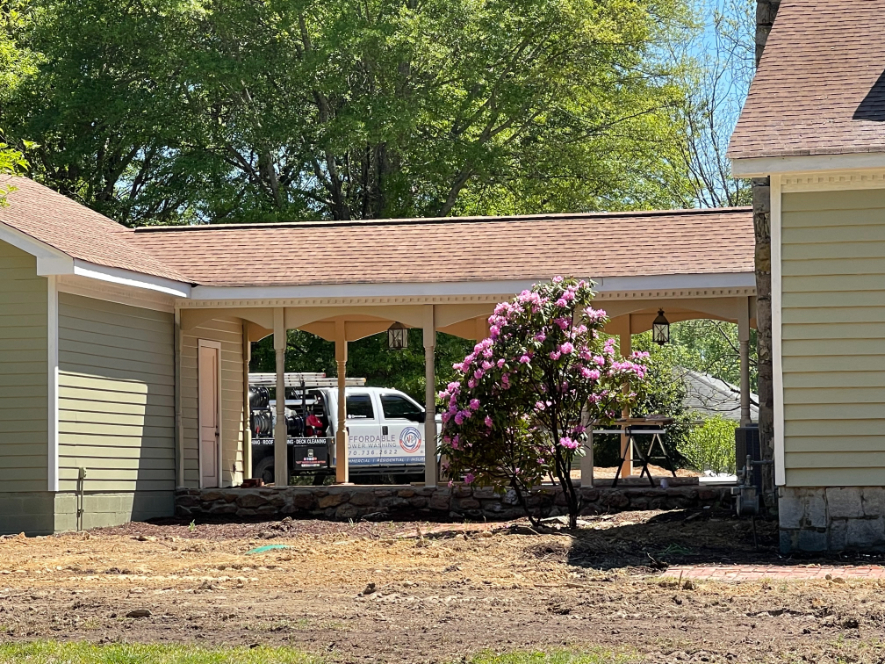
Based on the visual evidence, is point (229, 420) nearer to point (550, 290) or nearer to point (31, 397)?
point (31, 397)

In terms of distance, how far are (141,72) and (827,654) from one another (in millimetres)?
25621

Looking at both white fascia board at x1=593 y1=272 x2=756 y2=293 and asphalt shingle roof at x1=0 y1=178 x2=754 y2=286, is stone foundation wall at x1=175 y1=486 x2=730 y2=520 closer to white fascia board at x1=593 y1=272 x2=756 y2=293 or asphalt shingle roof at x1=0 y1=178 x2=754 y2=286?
white fascia board at x1=593 y1=272 x2=756 y2=293

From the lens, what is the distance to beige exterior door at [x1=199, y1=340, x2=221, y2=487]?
1792cm

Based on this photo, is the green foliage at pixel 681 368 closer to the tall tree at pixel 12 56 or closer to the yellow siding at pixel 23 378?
the yellow siding at pixel 23 378

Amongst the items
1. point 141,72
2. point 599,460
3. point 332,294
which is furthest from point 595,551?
point 141,72

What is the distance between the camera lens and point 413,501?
16.1 m

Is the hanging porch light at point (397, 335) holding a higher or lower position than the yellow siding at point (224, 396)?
higher

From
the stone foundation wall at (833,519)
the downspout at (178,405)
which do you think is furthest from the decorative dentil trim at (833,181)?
the downspout at (178,405)

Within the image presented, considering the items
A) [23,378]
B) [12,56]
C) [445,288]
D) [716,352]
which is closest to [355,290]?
[445,288]

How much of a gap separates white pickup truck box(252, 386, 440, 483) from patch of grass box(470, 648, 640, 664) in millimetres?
14051

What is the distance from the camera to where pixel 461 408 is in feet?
43.1

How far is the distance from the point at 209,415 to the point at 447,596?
10.1m

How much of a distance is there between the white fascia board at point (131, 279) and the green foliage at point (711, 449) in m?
12.3

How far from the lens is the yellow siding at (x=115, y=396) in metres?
14.6
